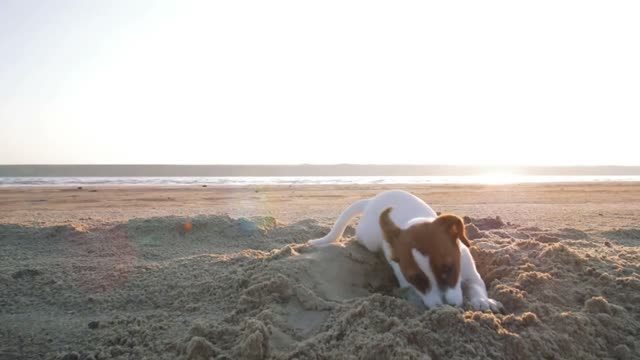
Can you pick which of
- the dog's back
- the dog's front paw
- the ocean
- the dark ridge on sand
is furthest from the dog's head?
the dark ridge on sand

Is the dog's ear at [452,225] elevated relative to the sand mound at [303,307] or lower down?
elevated

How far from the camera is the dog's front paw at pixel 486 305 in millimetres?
3816

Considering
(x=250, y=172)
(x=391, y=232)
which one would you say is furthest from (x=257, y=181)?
(x=391, y=232)

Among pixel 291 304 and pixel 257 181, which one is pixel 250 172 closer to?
pixel 257 181

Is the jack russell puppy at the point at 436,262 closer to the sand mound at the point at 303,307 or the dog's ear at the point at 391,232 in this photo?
the dog's ear at the point at 391,232

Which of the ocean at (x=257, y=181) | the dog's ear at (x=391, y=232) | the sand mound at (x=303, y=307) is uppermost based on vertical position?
the dog's ear at (x=391, y=232)

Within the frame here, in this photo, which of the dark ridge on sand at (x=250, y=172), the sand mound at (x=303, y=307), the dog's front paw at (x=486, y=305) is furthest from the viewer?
the dark ridge on sand at (x=250, y=172)

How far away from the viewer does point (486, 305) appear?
12.6 feet

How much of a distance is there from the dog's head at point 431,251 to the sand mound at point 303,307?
0.82 ft

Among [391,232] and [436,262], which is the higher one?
[391,232]

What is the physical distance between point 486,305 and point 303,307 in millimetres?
1447

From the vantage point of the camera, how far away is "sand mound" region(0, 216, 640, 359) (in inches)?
132

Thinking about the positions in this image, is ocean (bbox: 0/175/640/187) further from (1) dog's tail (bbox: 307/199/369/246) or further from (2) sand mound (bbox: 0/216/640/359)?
(2) sand mound (bbox: 0/216/640/359)

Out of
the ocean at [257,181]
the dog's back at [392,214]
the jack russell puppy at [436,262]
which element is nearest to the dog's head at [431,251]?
the jack russell puppy at [436,262]
